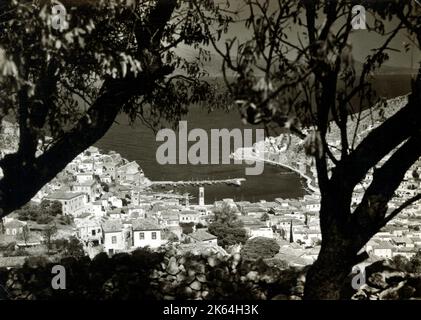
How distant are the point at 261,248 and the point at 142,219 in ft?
10.6

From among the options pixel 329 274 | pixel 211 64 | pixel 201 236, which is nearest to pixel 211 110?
pixel 211 64

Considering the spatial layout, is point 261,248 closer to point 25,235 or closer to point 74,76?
point 25,235

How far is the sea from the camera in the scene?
5473 mm

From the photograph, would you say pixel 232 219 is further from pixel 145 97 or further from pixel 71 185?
pixel 145 97

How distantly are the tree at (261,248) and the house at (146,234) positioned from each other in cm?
245

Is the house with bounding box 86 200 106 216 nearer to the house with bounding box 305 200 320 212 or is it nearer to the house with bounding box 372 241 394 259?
the house with bounding box 305 200 320 212

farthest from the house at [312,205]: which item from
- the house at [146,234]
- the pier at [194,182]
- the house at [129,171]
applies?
the house at [129,171]

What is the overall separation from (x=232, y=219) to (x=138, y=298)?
10664 millimetres

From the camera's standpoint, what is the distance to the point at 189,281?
4863mm

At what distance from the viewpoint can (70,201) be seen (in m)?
11.9

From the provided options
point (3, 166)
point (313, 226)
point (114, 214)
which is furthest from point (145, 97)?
point (313, 226)

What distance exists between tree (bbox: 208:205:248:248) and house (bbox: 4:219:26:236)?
16.6ft

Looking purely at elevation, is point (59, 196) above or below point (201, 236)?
above

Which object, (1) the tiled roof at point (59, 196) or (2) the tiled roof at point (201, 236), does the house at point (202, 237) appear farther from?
(1) the tiled roof at point (59, 196)
